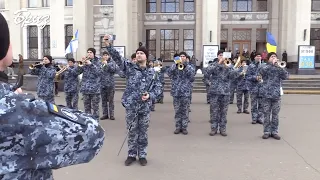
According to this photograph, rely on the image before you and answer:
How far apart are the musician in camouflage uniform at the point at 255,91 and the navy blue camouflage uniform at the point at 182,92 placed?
2.09m

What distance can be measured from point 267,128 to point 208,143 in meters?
1.50

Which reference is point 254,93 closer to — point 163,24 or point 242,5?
point 163,24

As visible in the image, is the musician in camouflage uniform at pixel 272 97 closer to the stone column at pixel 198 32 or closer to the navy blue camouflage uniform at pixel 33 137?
the navy blue camouflage uniform at pixel 33 137

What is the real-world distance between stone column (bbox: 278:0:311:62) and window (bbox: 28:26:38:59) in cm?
2197

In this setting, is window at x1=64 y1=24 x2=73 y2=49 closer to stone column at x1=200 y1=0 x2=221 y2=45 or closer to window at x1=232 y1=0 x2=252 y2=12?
stone column at x1=200 y1=0 x2=221 y2=45

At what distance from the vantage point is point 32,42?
3194 cm

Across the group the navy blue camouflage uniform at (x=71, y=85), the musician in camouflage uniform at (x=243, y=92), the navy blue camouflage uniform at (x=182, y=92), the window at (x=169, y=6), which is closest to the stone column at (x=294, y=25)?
the window at (x=169, y=6)

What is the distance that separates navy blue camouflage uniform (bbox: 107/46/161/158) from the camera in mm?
5703

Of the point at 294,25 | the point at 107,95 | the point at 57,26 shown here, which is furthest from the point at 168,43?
the point at 107,95

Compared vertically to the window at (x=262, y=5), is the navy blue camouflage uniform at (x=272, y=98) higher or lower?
lower

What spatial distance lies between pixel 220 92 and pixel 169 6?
2432cm

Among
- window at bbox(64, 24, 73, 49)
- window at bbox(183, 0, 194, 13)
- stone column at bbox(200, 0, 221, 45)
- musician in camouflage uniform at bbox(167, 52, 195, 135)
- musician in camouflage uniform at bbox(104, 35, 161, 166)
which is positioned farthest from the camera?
window at bbox(183, 0, 194, 13)

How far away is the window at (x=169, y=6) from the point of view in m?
31.1

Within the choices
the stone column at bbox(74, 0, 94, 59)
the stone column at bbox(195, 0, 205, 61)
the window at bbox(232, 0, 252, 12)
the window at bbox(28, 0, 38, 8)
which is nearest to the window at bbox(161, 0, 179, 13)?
the stone column at bbox(195, 0, 205, 61)
